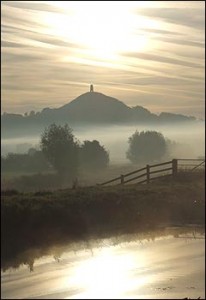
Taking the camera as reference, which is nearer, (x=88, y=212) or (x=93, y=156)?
(x=88, y=212)

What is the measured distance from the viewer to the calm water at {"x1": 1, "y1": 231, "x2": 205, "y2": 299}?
226 inches

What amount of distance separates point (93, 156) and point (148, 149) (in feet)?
14.0

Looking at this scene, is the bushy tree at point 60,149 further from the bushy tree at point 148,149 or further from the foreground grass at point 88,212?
the bushy tree at point 148,149

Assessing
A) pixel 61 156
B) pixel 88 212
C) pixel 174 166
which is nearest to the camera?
pixel 88 212

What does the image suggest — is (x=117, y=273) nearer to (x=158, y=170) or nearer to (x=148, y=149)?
(x=158, y=170)

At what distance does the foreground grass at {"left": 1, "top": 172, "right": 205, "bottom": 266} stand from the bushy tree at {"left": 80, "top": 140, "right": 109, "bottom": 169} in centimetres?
68

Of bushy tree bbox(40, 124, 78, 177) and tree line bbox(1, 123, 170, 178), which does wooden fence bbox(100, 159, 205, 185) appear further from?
bushy tree bbox(40, 124, 78, 177)

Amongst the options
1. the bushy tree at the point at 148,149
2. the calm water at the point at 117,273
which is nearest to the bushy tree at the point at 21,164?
the calm water at the point at 117,273

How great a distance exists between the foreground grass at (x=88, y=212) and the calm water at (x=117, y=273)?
84 cm

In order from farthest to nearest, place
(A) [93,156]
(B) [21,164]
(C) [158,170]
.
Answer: (C) [158,170] < (A) [93,156] < (B) [21,164]

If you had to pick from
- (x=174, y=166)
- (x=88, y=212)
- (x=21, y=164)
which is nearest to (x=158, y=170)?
(x=174, y=166)

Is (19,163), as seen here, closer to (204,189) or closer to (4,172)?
(4,172)

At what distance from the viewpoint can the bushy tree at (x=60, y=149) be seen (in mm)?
11180

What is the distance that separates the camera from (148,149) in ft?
52.4
